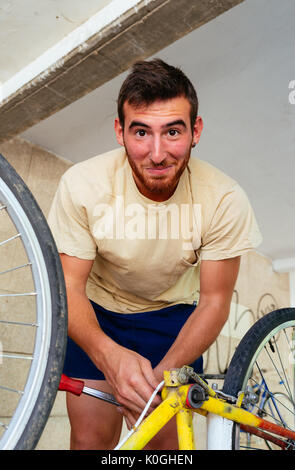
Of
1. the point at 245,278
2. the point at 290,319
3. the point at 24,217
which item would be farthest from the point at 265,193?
the point at 24,217

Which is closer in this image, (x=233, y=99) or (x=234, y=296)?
(x=233, y=99)

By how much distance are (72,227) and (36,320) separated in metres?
0.49

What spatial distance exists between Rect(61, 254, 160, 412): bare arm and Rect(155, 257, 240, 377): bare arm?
4.6 inches

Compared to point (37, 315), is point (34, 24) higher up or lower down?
higher up

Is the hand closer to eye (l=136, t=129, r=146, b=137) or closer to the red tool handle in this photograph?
the red tool handle

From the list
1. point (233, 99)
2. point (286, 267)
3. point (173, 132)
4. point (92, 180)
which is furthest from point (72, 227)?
point (286, 267)

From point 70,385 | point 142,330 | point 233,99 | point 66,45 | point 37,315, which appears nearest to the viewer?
point 37,315

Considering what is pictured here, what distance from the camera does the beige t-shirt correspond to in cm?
109

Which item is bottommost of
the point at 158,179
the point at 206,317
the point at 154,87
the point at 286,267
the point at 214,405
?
the point at 214,405

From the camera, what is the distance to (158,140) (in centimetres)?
98

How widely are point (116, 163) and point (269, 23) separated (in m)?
0.97

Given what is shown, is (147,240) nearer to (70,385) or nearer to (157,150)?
(157,150)

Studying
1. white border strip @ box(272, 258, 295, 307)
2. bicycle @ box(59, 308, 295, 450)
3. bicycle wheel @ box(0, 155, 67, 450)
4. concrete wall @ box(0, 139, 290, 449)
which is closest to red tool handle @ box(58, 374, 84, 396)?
bicycle @ box(59, 308, 295, 450)

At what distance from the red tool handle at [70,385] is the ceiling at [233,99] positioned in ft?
4.35
